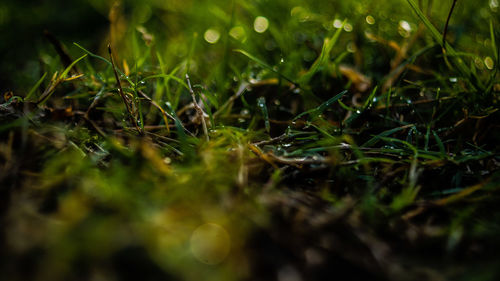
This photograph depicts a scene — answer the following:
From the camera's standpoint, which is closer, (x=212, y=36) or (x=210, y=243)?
(x=210, y=243)

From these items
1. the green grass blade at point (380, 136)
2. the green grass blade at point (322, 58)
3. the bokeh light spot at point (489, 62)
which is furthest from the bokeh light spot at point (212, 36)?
the bokeh light spot at point (489, 62)

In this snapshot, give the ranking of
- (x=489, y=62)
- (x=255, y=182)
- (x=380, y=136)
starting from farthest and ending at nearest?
(x=489, y=62) → (x=380, y=136) → (x=255, y=182)

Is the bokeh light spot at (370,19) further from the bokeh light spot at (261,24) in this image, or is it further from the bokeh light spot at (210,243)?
the bokeh light spot at (210,243)

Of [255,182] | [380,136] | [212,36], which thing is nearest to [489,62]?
[380,136]

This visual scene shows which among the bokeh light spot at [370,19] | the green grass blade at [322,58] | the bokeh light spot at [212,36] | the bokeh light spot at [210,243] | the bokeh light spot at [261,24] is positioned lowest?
the bokeh light spot at [212,36]

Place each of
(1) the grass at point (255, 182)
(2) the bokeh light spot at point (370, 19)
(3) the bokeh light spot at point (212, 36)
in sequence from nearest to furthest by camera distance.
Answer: (1) the grass at point (255, 182), (2) the bokeh light spot at point (370, 19), (3) the bokeh light spot at point (212, 36)

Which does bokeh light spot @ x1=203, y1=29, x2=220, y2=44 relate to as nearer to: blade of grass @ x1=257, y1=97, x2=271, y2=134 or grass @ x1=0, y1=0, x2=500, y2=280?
grass @ x1=0, y1=0, x2=500, y2=280

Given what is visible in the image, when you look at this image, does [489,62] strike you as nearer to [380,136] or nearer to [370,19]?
[370,19]

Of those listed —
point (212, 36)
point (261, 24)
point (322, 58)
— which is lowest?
point (212, 36)

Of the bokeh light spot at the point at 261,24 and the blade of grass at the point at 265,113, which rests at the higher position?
the bokeh light spot at the point at 261,24
